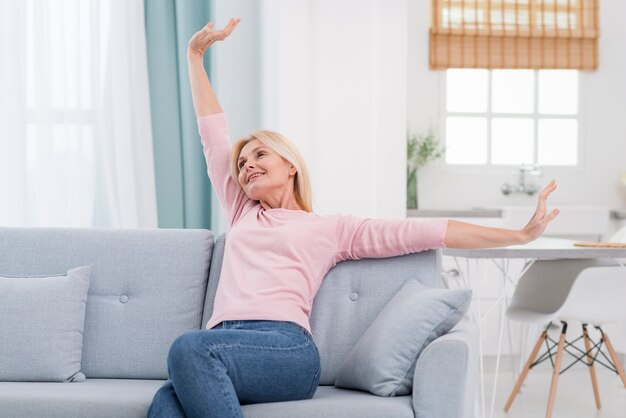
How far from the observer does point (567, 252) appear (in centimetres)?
324

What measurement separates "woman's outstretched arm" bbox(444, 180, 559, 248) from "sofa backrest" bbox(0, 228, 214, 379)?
0.80 metres

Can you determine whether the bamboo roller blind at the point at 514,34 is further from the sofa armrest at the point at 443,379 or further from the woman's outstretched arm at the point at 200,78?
the sofa armrest at the point at 443,379

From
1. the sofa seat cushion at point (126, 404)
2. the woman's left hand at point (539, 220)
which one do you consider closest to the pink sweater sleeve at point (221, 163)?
the sofa seat cushion at point (126, 404)

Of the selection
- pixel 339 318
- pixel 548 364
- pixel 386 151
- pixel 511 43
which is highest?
pixel 511 43

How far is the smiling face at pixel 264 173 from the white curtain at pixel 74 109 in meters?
1.82

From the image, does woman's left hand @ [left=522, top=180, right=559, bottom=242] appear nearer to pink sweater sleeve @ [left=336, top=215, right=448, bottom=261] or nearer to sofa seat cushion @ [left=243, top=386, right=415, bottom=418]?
pink sweater sleeve @ [left=336, top=215, right=448, bottom=261]

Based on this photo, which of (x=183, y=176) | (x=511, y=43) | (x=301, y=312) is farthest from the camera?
(x=511, y=43)

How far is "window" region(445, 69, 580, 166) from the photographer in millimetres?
5871

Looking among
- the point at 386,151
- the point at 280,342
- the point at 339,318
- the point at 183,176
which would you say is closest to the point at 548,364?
the point at 386,151

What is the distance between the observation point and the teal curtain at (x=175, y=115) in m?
4.53

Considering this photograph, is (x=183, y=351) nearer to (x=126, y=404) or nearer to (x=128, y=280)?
(x=126, y=404)

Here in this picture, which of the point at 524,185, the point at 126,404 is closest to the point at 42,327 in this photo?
the point at 126,404

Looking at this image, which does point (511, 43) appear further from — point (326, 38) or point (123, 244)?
point (123, 244)

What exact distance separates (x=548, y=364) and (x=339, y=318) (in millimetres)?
2969
